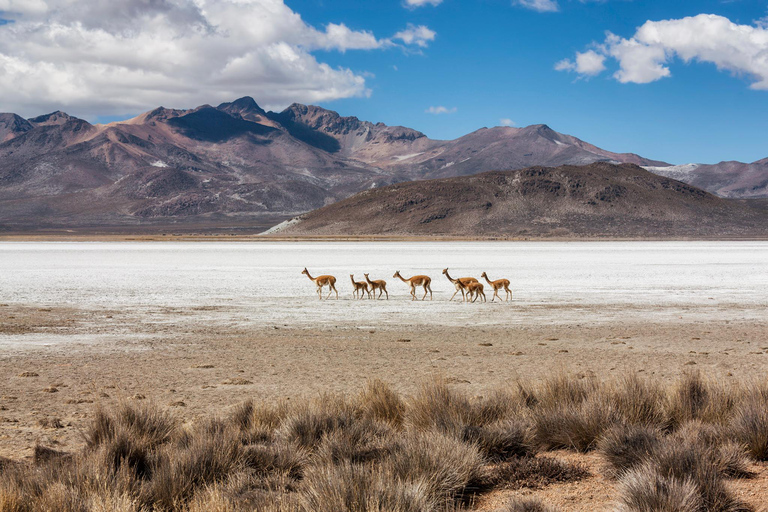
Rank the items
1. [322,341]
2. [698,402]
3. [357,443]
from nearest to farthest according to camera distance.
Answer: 1. [357,443]
2. [698,402]
3. [322,341]

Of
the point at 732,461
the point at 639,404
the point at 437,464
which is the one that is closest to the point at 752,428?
the point at 732,461

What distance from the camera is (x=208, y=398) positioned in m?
8.75

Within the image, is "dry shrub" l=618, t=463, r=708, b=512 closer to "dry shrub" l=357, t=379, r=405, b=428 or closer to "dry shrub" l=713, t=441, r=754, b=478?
"dry shrub" l=713, t=441, r=754, b=478

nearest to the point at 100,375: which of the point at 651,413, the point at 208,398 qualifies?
the point at 208,398

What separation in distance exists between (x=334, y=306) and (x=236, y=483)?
48.0 ft

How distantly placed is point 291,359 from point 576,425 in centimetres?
626

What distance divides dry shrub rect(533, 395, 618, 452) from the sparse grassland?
0.05ft

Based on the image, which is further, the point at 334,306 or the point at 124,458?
the point at 334,306

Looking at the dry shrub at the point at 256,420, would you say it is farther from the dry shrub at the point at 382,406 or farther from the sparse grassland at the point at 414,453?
the dry shrub at the point at 382,406

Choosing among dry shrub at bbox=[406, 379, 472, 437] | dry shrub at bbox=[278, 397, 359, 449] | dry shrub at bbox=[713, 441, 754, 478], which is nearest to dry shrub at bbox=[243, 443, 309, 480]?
dry shrub at bbox=[278, 397, 359, 449]

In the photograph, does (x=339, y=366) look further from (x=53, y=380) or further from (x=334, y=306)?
(x=334, y=306)

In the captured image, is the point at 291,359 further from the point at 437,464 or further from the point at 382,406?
the point at 437,464

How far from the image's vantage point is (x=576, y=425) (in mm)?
6516

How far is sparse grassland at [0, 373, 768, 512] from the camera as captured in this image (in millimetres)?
4500
